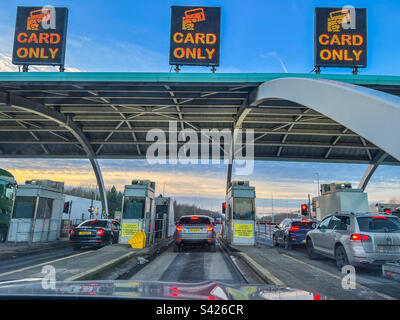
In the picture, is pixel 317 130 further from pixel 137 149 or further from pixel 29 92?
pixel 29 92

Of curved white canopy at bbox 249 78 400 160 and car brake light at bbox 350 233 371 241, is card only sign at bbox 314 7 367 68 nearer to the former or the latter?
curved white canopy at bbox 249 78 400 160

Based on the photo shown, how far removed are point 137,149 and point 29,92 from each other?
11.6 metres

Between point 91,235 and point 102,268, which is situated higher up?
point 91,235

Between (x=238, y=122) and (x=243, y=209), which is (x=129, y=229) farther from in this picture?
(x=238, y=122)

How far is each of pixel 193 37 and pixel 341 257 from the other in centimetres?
1218

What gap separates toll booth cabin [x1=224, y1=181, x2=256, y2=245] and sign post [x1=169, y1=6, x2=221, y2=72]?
6.53 metres

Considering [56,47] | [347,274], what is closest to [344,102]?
[347,274]

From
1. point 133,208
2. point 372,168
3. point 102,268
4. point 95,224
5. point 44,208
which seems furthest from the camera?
point 372,168

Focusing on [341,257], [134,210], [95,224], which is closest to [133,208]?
[134,210]

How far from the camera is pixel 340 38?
1688 centimetres

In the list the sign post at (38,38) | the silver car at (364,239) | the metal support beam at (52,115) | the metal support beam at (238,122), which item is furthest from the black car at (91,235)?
the silver car at (364,239)

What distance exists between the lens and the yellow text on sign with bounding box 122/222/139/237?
15820 millimetres
